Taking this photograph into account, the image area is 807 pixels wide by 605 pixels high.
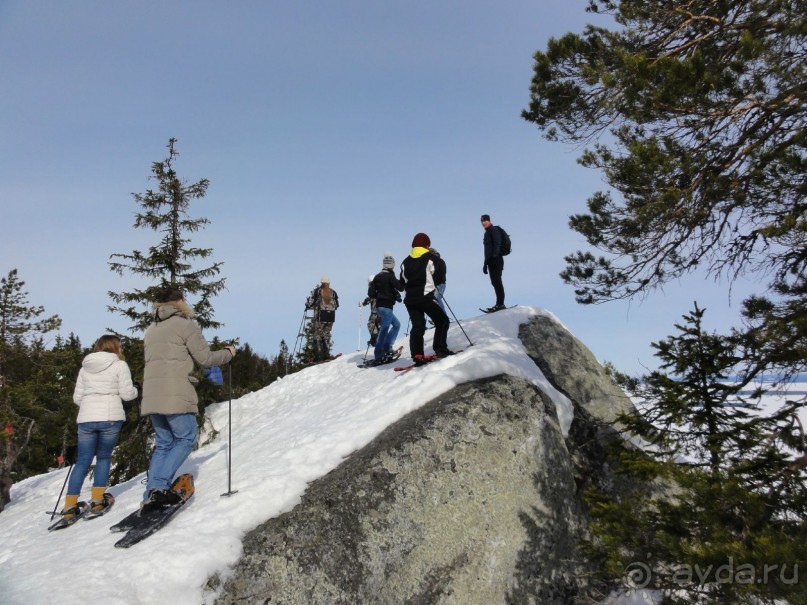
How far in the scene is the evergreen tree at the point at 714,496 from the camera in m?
4.32

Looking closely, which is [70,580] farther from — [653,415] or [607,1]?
[607,1]

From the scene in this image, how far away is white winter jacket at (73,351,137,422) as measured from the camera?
7.00m

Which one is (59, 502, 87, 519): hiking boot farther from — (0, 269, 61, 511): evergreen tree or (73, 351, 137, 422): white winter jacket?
(0, 269, 61, 511): evergreen tree

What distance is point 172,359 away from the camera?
20.8 feet

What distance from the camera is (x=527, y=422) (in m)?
7.61

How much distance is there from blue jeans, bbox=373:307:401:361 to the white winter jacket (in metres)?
5.46

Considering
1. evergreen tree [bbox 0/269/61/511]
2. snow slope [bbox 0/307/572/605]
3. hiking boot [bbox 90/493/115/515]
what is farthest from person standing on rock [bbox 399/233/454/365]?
evergreen tree [bbox 0/269/61/511]

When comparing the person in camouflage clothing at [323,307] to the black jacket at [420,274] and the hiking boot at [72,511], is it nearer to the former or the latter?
the black jacket at [420,274]

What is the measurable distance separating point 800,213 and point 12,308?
100 feet

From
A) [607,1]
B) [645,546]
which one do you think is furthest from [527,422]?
[607,1]

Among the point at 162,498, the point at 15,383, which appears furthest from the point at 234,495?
the point at 15,383

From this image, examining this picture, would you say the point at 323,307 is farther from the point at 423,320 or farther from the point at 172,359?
the point at 172,359

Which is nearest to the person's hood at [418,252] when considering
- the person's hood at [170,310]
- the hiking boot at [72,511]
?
the person's hood at [170,310]

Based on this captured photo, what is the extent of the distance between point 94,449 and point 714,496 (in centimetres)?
763
